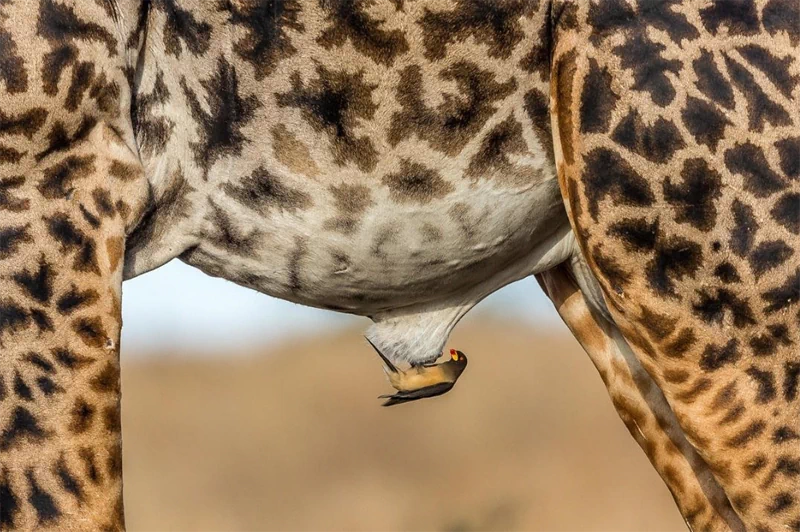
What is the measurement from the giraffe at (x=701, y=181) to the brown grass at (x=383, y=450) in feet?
16.8

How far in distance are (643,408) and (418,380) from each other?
0.68m

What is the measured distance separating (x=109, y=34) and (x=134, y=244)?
543 mm

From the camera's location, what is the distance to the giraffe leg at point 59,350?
3.19m

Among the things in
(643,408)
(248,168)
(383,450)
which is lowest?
(643,408)

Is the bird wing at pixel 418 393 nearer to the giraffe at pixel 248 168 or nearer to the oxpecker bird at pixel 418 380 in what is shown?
the oxpecker bird at pixel 418 380

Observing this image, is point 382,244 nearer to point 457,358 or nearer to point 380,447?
point 457,358

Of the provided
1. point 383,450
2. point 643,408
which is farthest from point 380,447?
point 643,408

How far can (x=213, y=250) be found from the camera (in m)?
3.72

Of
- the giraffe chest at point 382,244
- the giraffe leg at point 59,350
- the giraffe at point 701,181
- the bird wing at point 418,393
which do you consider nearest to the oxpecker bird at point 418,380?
the bird wing at point 418,393

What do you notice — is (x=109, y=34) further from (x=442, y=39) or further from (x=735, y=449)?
(x=735, y=449)

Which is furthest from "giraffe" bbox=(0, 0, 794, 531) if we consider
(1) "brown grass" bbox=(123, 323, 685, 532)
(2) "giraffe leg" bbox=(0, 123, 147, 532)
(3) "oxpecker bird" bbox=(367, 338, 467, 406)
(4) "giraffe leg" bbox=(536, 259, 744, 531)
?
(1) "brown grass" bbox=(123, 323, 685, 532)

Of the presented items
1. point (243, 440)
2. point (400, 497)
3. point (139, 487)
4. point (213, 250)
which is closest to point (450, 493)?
point (400, 497)

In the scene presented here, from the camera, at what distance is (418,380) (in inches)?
169

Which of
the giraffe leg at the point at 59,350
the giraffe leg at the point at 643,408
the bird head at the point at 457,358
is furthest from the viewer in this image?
the bird head at the point at 457,358
